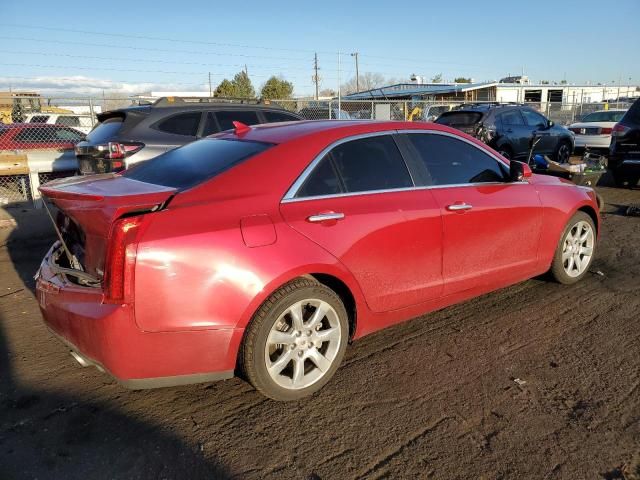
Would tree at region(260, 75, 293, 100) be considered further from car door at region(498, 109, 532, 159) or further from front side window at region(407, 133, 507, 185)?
front side window at region(407, 133, 507, 185)

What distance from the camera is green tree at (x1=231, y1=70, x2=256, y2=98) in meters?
40.7

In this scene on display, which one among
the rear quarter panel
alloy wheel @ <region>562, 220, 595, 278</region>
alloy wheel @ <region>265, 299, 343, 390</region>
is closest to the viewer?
alloy wheel @ <region>265, 299, 343, 390</region>

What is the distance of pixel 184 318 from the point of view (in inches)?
106

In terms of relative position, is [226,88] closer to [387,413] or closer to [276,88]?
[276,88]

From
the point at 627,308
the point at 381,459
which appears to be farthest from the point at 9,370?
the point at 627,308

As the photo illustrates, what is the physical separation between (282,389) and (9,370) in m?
1.95

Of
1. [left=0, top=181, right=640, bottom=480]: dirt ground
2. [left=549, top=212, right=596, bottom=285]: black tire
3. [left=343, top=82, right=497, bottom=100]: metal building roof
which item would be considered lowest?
[left=0, top=181, right=640, bottom=480]: dirt ground

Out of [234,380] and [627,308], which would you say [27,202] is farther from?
[627,308]

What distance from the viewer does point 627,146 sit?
9.61 m

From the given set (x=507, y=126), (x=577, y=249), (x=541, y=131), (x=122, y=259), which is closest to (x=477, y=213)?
(x=577, y=249)

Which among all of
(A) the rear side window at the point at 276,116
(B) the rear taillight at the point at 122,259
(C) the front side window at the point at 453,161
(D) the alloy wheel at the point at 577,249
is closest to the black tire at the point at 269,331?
(B) the rear taillight at the point at 122,259

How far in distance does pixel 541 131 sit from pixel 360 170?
34.2ft

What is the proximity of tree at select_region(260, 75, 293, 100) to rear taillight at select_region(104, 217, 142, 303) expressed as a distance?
131 ft

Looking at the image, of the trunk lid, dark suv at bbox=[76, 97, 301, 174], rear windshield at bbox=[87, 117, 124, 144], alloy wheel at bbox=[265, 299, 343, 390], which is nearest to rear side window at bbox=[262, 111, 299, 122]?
dark suv at bbox=[76, 97, 301, 174]
